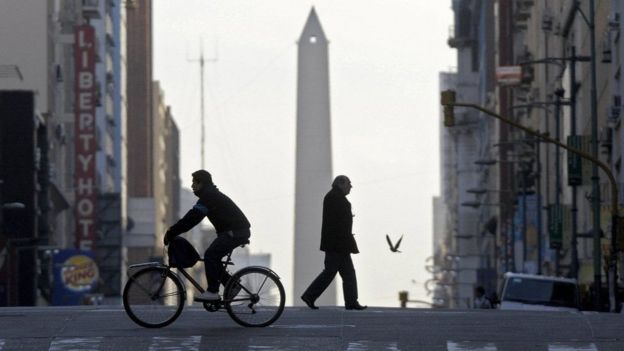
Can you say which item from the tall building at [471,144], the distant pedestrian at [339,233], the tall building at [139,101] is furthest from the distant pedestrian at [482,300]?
the tall building at [139,101]

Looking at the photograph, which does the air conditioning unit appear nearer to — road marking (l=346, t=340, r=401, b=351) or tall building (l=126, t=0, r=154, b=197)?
road marking (l=346, t=340, r=401, b=351)

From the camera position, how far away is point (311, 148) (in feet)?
504

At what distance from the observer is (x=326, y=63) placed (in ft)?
504

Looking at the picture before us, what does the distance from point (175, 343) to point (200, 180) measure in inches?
94.9

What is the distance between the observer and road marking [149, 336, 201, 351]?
21.1 metres

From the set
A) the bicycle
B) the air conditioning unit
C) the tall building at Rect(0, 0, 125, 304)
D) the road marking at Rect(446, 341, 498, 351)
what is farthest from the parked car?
the tall building at Rect(0, 0, 125, 304)

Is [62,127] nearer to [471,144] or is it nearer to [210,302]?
[210,302]

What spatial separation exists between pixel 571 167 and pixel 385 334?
42234 millimetres

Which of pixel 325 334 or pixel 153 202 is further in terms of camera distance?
pixel 153 202

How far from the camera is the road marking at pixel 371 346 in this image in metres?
21.1

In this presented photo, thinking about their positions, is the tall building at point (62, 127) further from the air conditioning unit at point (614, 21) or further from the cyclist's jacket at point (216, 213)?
the cyclist's jacket at point (216, 213)

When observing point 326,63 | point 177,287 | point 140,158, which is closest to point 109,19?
point 326,63

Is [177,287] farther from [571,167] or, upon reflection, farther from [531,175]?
[531,175]

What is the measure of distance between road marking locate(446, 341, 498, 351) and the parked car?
2800 cm
